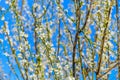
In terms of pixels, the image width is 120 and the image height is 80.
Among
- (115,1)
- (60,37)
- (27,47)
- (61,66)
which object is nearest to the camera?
(115,1)

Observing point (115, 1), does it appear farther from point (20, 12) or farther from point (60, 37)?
point (20, 12)

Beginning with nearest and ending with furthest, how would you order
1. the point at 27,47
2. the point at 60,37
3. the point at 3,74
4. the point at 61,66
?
the point at 61,66 → the point at 27,47 → the point at 60,37 → the point at 3,74

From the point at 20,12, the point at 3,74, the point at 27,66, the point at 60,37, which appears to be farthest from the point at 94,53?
the point at 3,74

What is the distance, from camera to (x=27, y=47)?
547 centimetres

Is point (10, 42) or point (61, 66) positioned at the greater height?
point (10, 42)

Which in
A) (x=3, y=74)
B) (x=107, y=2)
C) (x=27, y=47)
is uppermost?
(x=107, y=2)

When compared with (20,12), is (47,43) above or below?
below

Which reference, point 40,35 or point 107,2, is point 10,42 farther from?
point 107,2

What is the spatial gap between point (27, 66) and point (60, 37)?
30.8 inches

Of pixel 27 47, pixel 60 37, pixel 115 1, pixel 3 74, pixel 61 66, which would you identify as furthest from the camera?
pixel 3 74

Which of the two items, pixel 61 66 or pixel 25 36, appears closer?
pixel 61 66

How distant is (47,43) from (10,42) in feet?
2.17

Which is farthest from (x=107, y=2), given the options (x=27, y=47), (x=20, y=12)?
(x=20, y=12)

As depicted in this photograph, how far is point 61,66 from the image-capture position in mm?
5070
